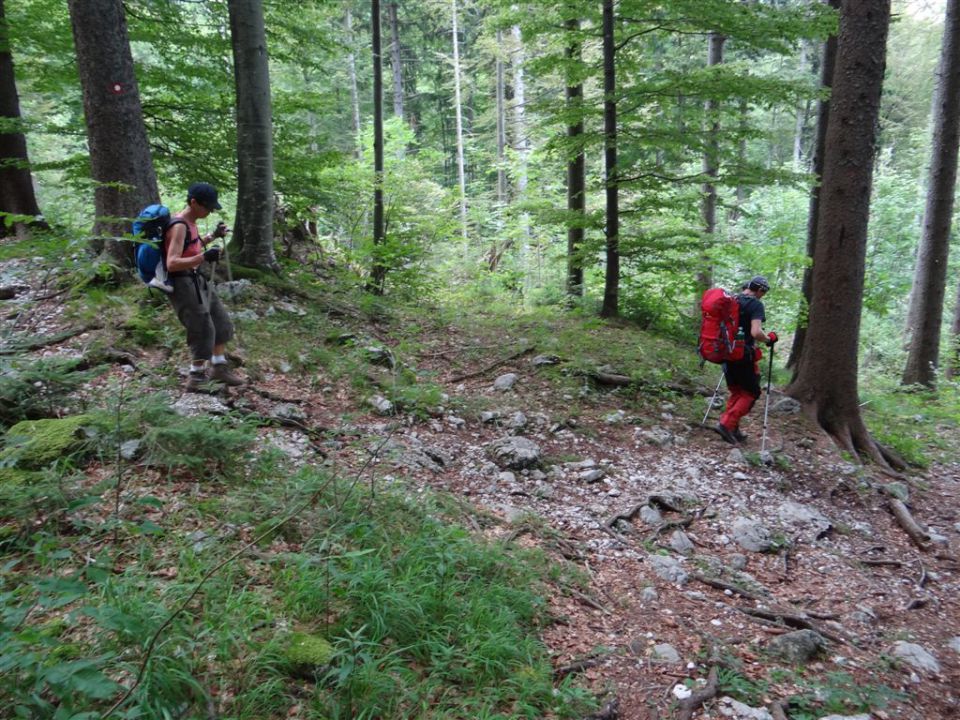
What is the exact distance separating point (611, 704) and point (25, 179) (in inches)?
466

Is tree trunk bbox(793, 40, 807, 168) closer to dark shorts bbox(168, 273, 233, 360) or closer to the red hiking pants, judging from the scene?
the red hiking pants

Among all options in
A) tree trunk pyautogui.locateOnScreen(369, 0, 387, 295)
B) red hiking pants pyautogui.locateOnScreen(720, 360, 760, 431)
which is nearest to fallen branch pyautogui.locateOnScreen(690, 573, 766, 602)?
red hiking pants pyautogui.locateOnScreen(720, 360, 760, 431)

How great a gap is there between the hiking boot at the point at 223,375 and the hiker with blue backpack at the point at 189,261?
7 cm

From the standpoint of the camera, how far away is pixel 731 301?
6.63 m

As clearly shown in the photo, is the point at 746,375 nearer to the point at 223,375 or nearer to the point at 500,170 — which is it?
the point at 223,375

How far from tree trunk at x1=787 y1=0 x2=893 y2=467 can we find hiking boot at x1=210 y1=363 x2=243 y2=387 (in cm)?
721

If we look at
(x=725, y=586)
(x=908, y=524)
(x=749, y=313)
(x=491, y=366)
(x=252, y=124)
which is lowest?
(x=908, y=524)

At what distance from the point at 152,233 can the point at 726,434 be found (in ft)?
21.9

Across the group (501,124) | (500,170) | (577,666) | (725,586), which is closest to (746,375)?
(725,586)

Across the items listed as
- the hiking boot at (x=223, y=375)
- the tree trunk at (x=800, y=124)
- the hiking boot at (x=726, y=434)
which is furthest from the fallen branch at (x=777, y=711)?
the tree trunk at (x=800, y=124)

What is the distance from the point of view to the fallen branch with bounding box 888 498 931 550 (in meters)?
5.49

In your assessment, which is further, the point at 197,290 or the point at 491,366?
the point at 491,366

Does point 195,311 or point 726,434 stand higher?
point 195,311

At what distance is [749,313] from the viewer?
6.69 meters
